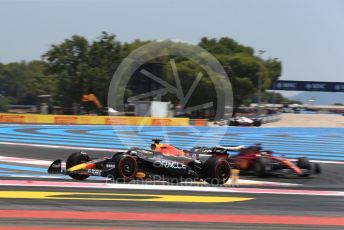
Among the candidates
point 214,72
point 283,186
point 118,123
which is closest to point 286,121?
point 118,123

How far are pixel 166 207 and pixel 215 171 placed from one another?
128 inches

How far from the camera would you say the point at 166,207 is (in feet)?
24.3

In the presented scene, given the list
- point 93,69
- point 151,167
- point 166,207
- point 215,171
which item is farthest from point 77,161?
point 93,69

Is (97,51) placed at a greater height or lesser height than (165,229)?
greater

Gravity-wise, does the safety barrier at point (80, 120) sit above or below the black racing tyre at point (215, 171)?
above

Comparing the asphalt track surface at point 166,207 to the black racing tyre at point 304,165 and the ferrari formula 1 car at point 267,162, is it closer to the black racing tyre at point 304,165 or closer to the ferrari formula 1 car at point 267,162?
the ferrari formula 1 car at point 267,162

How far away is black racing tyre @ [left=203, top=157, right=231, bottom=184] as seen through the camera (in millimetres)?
10531

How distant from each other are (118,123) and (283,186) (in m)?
27.6

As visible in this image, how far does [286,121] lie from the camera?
2265 inches

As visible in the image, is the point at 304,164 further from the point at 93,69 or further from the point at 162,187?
the point at 93,69

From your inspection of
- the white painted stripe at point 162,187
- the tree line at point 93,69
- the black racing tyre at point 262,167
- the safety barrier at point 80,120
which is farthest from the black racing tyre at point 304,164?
the tree line at point 93,69

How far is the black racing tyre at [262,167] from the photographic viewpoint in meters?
12.5

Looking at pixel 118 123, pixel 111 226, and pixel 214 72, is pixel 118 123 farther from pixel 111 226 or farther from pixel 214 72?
pixel 111 226

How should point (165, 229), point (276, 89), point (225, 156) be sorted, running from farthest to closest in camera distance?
1. point (276, 89)
2. point (225, 156)
3. point (165, 229)
